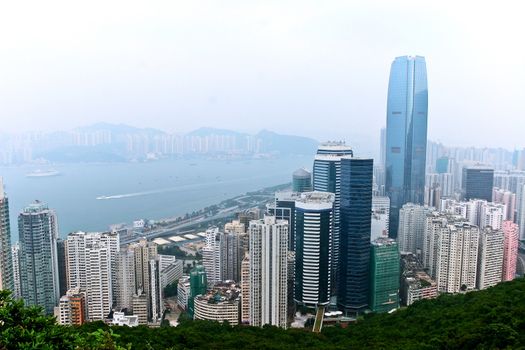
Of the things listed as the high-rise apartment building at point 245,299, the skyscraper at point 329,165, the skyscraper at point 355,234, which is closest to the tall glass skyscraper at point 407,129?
the skyscraper at point 329,165

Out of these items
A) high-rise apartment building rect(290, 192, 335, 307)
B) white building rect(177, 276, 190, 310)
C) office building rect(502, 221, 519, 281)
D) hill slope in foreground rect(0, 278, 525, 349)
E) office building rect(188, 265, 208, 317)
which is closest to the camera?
hill slope in foreground rect(0, 278, 525, 349)

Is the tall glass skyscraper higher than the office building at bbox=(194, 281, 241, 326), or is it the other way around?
the tall glass skyscraper

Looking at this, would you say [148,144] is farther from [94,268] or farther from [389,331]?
[389,331]

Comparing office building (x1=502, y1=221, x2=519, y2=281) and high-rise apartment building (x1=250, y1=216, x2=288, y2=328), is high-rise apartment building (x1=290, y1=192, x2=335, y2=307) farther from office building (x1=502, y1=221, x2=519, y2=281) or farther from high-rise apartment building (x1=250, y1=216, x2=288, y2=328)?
office building (x1=502, y1=221, x2=519, y2=281)

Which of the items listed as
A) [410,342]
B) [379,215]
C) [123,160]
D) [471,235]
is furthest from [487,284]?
[123,160]

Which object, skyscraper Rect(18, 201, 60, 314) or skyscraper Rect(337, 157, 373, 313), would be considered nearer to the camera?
skyscraper Rect(18, 201, 60, 314)

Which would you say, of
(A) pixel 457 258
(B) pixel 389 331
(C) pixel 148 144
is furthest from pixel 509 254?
(C) pixel 148 144

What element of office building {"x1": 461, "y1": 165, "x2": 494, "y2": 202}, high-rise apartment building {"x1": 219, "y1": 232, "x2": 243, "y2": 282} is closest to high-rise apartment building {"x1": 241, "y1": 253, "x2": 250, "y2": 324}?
high-rise apartment building {"x1": 219, "y1": 232, "x2": 243, "y2": 282}
